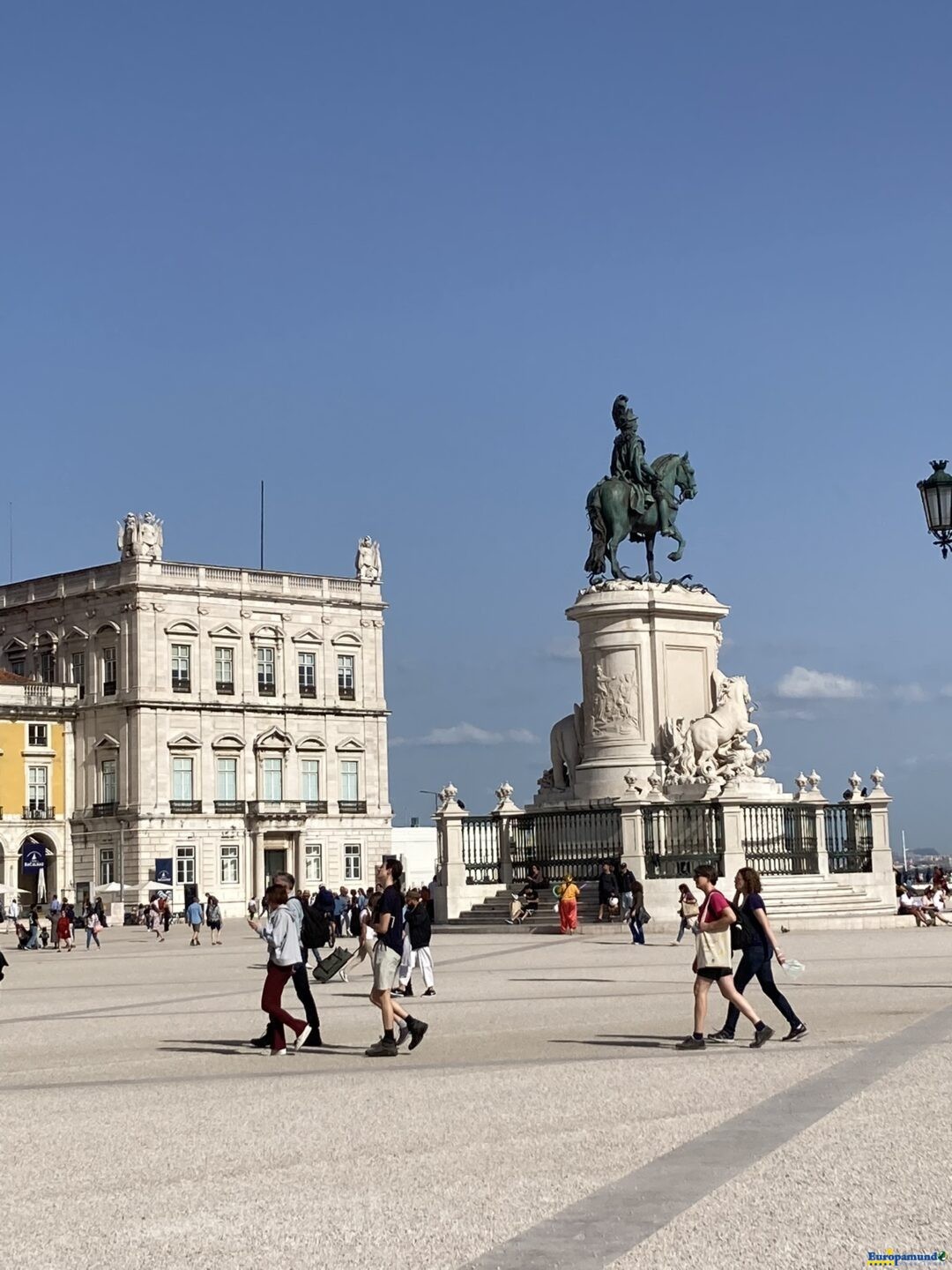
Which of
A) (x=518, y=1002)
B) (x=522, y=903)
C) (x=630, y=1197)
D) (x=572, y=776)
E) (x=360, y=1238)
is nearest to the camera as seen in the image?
(x=360, y=1238)

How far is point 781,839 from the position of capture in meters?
37.9

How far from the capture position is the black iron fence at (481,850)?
40.1 meters

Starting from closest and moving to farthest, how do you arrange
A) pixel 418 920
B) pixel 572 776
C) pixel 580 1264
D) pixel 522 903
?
pixel 580 1264 → pixel 418 920 → pixel 522 903 → pixel 572 776

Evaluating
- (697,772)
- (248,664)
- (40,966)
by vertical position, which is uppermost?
(248,664)

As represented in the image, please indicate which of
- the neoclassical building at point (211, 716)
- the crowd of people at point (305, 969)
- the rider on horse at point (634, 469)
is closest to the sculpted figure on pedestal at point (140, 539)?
the neoclassical building at point (211, 716)

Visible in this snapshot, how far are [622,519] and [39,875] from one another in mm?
46641

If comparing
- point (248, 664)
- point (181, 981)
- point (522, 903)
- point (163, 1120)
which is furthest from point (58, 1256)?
point (248, 664)

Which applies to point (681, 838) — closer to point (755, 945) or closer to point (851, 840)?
point (851, 840)

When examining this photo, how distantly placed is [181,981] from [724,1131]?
668 inches

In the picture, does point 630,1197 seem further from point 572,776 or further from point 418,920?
point 572,776

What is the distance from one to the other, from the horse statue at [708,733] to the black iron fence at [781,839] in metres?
1.36

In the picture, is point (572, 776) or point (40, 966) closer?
point (40, 966)

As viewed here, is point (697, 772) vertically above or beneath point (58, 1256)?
above

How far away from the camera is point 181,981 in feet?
86.4
